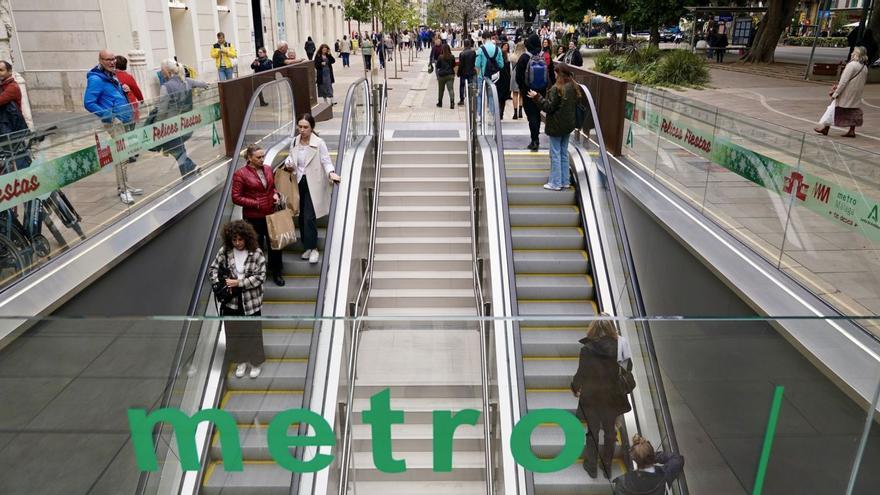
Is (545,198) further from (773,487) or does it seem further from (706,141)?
(773,487)

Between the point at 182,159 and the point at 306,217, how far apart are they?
1.68m

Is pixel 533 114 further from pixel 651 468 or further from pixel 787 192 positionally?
pixel 651 468

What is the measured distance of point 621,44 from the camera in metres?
36.2

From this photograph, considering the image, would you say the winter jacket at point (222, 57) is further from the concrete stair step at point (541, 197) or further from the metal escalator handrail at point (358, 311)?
the concrete stair step at point (541, 197)

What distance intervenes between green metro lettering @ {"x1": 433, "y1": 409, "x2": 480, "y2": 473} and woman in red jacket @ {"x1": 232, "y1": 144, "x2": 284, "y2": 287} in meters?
4.09

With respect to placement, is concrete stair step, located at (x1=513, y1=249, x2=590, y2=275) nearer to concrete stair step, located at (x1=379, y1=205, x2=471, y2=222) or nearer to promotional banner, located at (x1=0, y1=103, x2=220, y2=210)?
concrete stair step, located at (x1=379, y1=205, x2=471, y2=222)

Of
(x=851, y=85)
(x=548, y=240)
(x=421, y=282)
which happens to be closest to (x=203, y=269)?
(x=421, y=282)

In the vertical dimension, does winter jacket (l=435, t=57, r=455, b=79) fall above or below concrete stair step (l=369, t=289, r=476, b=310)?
above

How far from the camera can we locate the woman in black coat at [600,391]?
12.7 ft

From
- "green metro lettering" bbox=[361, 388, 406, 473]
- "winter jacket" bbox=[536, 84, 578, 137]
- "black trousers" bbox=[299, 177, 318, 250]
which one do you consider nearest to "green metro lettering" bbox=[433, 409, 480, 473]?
"green metro lettering" bbox=[361, 388, 406, 473]

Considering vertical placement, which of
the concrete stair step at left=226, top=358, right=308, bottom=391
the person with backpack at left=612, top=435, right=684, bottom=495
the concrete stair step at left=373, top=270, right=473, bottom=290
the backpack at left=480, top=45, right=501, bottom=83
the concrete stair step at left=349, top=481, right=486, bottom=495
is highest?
the backpack at left=480, top=45, right=501, bottom=83

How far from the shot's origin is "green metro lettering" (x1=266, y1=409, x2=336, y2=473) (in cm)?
352

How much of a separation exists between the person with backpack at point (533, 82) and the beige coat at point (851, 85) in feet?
16.5

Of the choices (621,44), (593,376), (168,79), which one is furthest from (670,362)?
(621,44)
